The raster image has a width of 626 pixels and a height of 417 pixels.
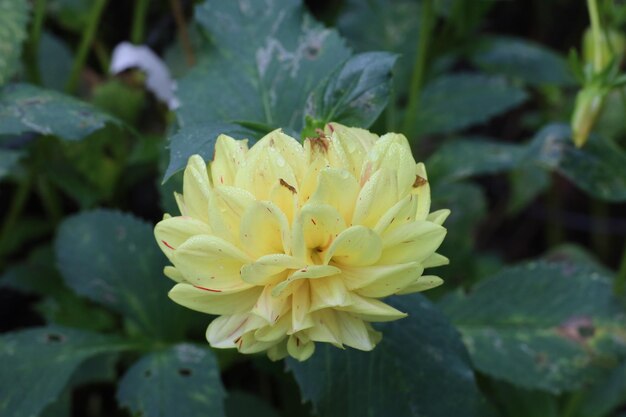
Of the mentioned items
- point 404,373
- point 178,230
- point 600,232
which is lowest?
point 600,232

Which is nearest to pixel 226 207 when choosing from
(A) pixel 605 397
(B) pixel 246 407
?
(B) pixel 246 407

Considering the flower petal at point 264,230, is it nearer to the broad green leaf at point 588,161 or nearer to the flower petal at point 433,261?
the flower petal at point 433,261

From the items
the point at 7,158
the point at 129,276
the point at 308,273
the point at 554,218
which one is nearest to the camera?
the point at 308,273

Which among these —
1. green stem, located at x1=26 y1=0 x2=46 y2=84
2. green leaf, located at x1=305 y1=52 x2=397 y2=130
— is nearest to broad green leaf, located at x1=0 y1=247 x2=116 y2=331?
green stem, located at x1=26 y1=0 x2=46 y2=84

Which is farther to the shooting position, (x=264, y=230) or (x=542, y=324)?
(x=542, y=324)

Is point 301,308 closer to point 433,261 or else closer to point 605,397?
point 433,261

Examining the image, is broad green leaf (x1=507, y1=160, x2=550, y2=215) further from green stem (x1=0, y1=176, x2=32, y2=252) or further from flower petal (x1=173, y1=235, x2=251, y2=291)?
flower petal (x1=173, y1=235, x2=251, y2=291)
